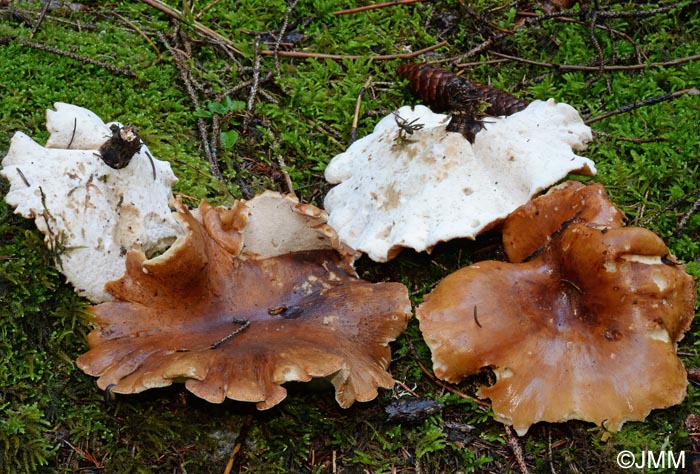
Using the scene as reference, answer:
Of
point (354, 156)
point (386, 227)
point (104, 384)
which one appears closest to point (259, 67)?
point (354, 156)

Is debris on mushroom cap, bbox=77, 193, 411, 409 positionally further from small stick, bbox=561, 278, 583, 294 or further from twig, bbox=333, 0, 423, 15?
twig, bbox=333, 0, 423, 15

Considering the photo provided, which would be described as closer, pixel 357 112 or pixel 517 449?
pixel 517 449

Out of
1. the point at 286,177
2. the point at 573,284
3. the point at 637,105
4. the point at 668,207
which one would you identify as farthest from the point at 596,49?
the point at 286,177

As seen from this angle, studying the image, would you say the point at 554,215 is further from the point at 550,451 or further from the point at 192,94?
the point at 192,94

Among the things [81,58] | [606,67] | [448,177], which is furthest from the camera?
[606,67]

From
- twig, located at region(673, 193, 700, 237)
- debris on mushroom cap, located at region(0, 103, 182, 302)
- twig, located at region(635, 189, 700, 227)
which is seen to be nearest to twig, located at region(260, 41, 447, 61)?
debris on mushroom cap, located at region(0, 103, 182, 302)

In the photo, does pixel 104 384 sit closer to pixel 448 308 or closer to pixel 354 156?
pixel 448 308
